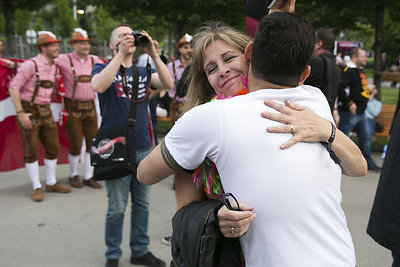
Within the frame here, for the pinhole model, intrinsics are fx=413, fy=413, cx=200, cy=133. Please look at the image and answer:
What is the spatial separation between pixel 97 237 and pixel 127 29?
82.0 inches

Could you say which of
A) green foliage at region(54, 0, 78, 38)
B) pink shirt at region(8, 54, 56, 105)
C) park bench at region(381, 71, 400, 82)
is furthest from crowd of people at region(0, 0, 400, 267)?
green foliage at region(54, 0, 78, 38)

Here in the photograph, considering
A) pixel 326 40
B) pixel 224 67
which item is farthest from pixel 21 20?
pixel 224 67

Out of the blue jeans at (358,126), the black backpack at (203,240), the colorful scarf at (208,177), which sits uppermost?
the colorful scarf at (208,177)

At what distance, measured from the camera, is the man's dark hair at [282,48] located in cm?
122

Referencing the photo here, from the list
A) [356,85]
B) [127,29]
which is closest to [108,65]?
[127,29]

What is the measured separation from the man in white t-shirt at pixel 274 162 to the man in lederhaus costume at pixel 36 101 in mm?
4335

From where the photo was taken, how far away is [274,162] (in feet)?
3.96

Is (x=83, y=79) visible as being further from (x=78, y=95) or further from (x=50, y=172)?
(x=50, y=172)

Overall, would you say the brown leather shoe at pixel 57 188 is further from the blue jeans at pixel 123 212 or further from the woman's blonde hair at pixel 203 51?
the woman's blonde hair at pixel 203 51

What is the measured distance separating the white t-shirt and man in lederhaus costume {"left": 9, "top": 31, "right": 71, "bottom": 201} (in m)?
4.35

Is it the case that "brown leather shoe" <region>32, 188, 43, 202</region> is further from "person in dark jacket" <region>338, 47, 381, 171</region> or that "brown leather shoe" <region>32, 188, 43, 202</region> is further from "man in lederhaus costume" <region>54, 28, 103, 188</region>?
"person in dark jacket" <region>338, 47, 381, 171</region>

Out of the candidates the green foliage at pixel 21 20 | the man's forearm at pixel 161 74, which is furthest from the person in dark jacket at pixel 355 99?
the green foliage at pixel 21 20

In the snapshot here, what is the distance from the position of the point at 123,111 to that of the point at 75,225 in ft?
5.73

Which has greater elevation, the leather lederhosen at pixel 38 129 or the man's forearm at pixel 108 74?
the man's forearm at pixel 108 74
